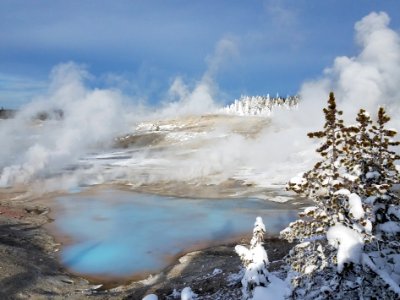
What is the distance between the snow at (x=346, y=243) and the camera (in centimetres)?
582

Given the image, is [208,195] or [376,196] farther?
[208,195]

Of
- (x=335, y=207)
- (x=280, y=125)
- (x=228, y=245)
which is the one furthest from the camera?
(x=280, y=125)

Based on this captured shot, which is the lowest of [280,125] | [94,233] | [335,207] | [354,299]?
[94,233]

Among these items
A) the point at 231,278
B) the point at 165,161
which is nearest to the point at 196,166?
the point at 165,161

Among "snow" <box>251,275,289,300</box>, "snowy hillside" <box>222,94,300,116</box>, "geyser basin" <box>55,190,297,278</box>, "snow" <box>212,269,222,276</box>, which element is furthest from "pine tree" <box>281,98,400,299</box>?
"snowy hillside" <box>222,94,300,116</box>

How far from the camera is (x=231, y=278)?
17922mm

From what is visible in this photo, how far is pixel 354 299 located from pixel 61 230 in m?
27.5

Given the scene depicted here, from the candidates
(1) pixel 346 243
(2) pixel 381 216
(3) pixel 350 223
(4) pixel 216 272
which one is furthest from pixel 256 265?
(4) pixel 216 272

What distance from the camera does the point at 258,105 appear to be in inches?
7077

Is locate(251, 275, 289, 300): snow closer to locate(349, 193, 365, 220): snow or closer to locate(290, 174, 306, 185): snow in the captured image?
locate(290, 174, 306, 185): snow

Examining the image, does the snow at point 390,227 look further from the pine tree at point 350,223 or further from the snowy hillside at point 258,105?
the snowy hillside at point 258,105

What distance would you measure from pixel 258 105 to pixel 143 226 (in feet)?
500

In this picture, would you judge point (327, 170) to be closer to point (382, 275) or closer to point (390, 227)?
point (390, 227)

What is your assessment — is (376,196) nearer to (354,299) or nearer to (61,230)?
(354,299)
